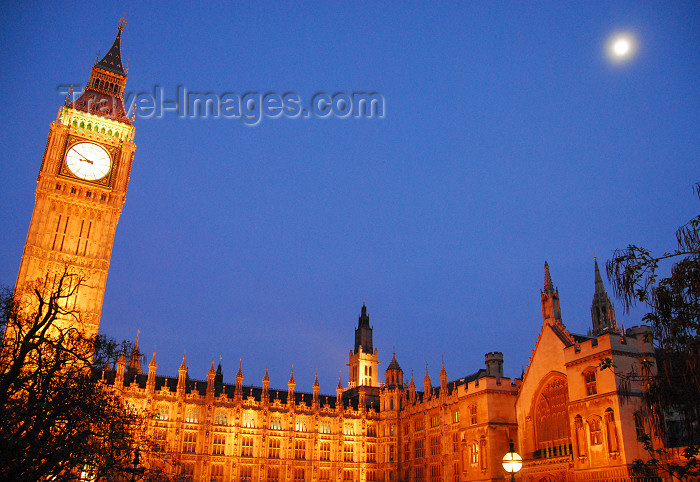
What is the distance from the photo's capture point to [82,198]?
269 ft

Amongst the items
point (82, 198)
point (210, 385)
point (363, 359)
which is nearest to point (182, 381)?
point (210, 385)

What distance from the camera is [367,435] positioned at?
86.7 m

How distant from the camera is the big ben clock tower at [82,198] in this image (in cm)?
7764

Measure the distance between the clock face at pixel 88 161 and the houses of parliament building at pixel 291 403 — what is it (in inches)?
5.9

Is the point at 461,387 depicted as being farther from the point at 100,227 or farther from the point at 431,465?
the point at 100,227

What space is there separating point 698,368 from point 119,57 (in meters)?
102

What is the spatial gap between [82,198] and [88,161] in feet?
19.6

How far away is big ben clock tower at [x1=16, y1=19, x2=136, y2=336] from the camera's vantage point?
77.6 m

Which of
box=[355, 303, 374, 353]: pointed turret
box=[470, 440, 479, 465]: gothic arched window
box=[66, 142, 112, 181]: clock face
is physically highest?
box=[66, 142, 112, 181]: clock face

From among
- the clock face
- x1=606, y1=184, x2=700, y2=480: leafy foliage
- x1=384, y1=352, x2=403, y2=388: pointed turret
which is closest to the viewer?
x1=606, y1=184, x2=700, y2=480: leafy foliage

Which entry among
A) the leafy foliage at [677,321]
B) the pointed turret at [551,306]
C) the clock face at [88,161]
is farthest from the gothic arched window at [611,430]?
the clock face at [88,161]

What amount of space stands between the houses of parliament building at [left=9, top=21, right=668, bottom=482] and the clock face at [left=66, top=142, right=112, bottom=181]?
149 millimetres

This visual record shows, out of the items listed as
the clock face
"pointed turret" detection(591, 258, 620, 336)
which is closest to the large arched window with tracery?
"pointed turret" detection(591, 258, 620, 336)

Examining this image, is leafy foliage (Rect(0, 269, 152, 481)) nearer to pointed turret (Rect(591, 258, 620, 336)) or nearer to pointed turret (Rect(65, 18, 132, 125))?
pointed turret (Rect(65, 18, 132, 125))
